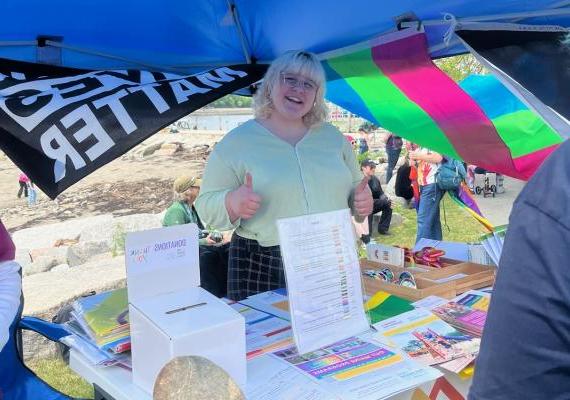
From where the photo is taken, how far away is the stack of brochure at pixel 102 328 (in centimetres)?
135

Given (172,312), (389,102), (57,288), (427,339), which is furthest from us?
(57,288)

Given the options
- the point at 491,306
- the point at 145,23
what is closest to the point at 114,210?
the point at 145,23

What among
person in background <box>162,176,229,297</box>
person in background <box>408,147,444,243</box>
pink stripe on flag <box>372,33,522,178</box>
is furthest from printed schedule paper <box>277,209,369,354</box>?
person in background <box>408,147,444,243</box>

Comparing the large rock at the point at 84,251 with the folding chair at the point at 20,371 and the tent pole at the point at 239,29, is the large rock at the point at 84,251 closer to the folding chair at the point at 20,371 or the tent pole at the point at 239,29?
the tent pole at the point at 239,29

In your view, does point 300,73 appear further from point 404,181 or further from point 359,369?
point 404,181

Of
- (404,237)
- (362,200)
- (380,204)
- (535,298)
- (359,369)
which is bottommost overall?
(404,237)

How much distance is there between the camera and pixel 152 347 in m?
1.16

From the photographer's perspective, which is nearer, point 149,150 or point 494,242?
point 494,242

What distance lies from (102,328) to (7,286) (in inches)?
17.9

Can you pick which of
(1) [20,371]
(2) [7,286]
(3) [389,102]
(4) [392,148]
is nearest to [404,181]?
(4) [392,148]

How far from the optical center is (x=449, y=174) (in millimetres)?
5098

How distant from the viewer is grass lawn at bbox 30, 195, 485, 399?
3121 millimetres

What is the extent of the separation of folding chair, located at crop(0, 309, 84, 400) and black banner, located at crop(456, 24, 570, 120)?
1.77 meters

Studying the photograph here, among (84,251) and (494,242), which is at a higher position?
(494,242)
